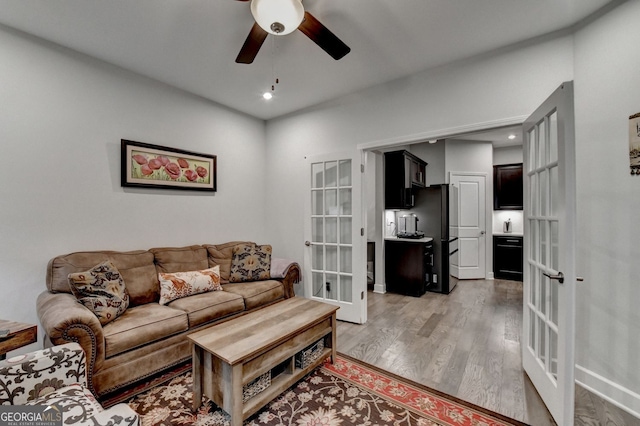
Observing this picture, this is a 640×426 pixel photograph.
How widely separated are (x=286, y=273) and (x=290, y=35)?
2.51 m

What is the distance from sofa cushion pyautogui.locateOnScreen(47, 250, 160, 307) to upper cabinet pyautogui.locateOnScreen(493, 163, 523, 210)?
20.7 feet

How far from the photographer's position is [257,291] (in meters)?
3.04

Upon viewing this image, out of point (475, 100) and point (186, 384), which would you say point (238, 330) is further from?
point (475, 100)

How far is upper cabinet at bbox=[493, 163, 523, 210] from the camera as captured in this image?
5691 mm

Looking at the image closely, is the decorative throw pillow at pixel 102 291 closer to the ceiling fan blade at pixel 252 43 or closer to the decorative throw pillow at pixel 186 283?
the decorative throw pillow at pixel 186 283

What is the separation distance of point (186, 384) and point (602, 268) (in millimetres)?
3222

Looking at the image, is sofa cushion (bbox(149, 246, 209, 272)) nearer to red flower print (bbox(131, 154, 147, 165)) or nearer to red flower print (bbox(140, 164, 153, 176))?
red flower print (bbox(140, 164, 153, 176))

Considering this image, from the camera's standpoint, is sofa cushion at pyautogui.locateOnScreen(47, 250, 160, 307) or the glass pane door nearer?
the glass pane door

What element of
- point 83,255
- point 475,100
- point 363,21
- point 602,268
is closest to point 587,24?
point 475,100

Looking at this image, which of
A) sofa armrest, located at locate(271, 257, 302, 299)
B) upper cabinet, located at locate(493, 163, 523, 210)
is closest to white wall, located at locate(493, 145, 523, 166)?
upper cabinet, located at locate(493, 163, 523, 210)

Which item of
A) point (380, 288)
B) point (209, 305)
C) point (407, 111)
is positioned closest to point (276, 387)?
point (209, 305)

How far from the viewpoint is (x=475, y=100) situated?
8.51ft

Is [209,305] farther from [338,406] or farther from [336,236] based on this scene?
[336,236]

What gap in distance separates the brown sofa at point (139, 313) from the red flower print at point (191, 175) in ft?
2.72
